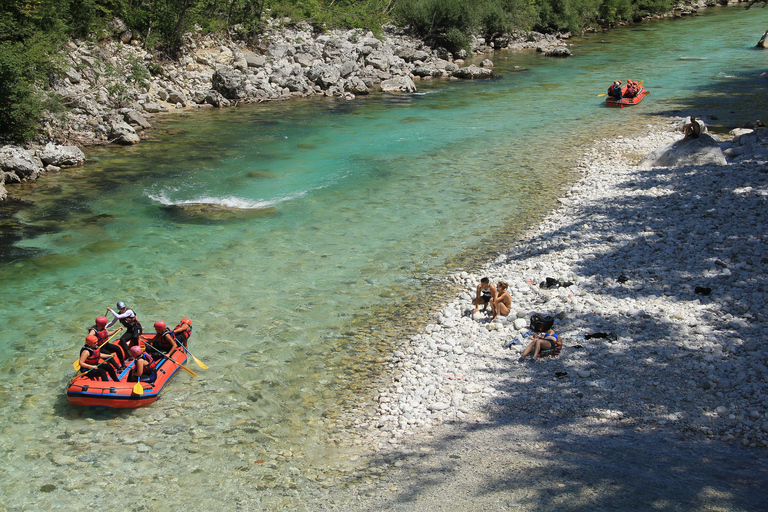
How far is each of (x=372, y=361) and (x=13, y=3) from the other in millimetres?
22203

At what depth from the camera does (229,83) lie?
2806 centimetres

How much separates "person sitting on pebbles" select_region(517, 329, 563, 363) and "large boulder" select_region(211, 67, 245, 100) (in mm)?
23462

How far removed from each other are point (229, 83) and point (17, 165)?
1244 centimetres

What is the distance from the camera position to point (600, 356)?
855 cm

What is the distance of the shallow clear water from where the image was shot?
7902mm

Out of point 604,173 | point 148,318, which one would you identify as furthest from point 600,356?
point 604,173

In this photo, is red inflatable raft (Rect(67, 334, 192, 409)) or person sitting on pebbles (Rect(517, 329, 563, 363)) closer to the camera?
red inflatable raft (Rect(67, 334, 192, 409))

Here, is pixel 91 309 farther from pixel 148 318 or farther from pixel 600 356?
pixel 600 356

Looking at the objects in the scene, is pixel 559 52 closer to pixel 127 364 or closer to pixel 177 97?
pixel 177 97

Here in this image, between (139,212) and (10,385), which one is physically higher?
(139,212)

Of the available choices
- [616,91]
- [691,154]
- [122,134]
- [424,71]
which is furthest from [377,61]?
[691,154]

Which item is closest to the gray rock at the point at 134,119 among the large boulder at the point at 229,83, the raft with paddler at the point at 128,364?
the large boulder at the point at 229,83

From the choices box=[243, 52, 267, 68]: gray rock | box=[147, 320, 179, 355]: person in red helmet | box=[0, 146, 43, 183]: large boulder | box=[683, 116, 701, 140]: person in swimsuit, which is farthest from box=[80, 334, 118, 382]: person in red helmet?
box=[243, 52, 267, 68]: gray rock

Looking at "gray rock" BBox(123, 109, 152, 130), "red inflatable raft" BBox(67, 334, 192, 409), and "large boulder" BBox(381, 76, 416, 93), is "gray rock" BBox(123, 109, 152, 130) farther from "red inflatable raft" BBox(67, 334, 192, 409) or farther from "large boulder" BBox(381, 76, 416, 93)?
"red inflatable raft" BBox(67, 334, 192, 409)
